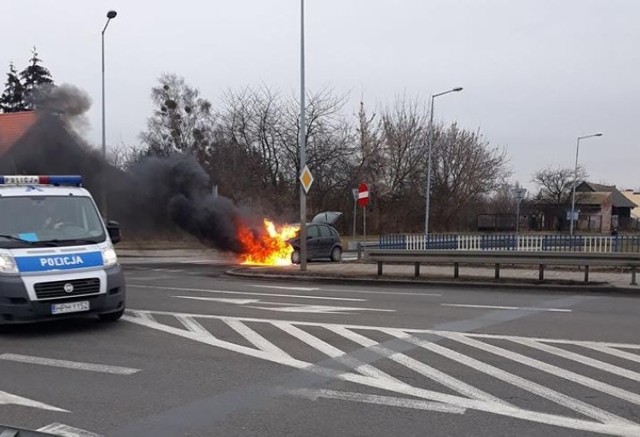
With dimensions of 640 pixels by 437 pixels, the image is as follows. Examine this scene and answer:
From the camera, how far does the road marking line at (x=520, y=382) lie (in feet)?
15.9

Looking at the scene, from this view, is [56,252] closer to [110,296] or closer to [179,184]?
[110,296]

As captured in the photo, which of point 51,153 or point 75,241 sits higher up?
point 51,153

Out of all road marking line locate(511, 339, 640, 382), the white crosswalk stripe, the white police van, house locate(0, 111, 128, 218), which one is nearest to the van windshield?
Result: the white police van

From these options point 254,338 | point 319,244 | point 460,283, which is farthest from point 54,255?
point 319,244

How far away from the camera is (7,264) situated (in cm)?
773

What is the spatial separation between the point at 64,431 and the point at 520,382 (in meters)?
4.04

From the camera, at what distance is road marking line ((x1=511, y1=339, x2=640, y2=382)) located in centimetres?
610

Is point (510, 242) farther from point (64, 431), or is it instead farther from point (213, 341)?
point (64, 431)

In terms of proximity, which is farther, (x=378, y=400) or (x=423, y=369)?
(x=423, y=369)

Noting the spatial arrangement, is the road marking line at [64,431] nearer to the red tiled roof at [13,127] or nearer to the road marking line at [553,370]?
the road marking line at [553,370]

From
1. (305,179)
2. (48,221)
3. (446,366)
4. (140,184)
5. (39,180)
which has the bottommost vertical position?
(446,366)

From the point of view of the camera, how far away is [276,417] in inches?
189

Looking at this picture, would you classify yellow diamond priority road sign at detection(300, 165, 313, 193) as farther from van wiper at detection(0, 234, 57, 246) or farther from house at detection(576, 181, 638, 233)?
house at detection(576, 181, 638, 233)

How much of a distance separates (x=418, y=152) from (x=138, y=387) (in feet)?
146
